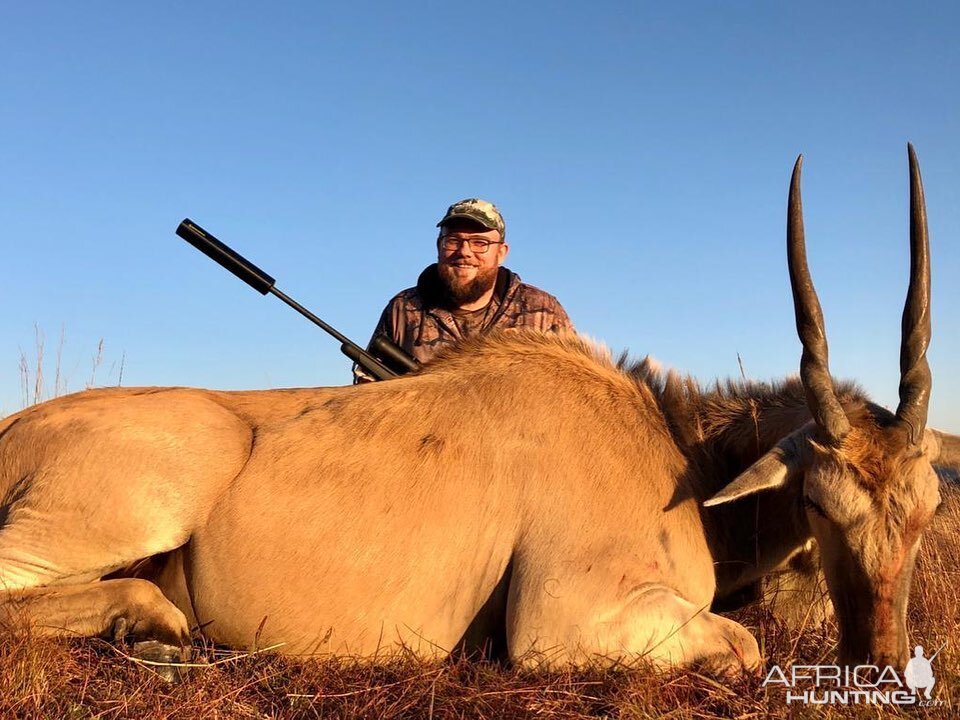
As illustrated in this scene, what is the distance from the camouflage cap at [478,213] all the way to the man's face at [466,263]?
68 mm

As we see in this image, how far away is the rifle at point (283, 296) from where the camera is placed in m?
7.26

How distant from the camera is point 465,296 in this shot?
8289mm

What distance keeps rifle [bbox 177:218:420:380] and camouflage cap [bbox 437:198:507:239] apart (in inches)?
57.1

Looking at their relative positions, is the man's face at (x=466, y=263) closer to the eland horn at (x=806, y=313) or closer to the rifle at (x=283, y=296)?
the rifle at (x=283, y=296)

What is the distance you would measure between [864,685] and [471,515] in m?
1.81

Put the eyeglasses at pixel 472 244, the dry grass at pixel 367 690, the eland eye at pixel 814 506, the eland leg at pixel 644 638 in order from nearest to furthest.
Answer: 1. the dry grass at pixel 367 690
2. the eland leg at pixel 644 638
3. the eland eye at pixel 814 506
4. the eyeglasses at pixel 472 244

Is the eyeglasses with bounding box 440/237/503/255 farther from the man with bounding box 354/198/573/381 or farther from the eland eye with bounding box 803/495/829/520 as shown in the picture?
the eland eye with bounding box 803/495/829/520

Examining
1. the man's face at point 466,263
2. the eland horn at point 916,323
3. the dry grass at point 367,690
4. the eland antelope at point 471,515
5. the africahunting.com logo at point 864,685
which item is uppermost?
the man's face at point 466,263

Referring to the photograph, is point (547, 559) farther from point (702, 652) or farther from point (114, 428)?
point (114, 428)

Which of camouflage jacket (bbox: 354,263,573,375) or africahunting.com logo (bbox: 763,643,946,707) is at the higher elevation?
camouflage jacket (bbox: 354,263,573,375)

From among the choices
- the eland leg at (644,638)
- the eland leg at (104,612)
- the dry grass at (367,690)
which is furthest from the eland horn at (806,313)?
the eland leg at (104,612)

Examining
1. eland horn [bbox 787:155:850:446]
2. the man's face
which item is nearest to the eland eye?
eland horn [bbox 787:155:850:446]

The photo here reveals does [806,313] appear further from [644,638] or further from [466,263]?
[466,263]

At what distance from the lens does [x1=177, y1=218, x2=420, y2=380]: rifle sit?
726cm
